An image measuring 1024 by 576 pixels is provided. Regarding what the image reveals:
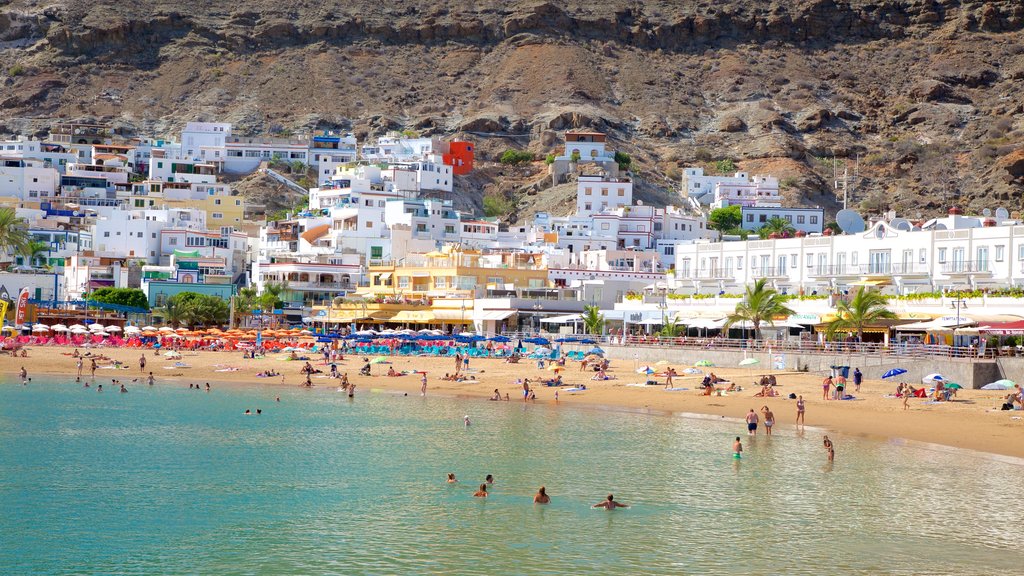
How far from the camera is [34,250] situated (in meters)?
97.3

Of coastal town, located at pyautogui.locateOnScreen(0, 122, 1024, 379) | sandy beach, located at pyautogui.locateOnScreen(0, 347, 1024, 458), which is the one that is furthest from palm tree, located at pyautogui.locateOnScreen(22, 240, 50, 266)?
sandy beach, located at pyautogui.locateOnScreen(0, 347, 1024, 458)

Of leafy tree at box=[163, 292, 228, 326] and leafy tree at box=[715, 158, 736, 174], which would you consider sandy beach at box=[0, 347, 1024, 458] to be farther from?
leafy tree at box=[715, 158, 736, 174]

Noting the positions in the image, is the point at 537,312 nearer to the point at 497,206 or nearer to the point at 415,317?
the point at 415,317

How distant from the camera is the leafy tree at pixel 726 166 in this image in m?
136

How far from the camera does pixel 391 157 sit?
12550 centimetres

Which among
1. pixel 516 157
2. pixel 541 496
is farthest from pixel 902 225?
pixel 516 157

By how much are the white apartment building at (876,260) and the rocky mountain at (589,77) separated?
200ft

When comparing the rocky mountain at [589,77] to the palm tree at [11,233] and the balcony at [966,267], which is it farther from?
the balcony at [966,267]

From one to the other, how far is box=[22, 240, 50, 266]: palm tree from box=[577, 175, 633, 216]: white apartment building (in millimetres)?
44632

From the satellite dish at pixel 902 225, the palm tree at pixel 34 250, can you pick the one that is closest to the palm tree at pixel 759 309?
the satellite dish at pixel 902 225

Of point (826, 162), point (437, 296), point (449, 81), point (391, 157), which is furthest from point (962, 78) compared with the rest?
point (437, 296)

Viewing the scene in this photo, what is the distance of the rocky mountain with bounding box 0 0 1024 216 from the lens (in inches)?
5576

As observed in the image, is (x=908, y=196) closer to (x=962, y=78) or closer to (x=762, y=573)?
(x=962, y=78)

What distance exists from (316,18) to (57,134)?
50.4 metres
